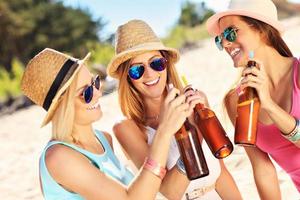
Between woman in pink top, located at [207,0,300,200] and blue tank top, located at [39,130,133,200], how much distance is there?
29.3 inches

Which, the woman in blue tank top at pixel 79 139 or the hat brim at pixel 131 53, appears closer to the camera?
the woman in blue tank top at pixel 79 139

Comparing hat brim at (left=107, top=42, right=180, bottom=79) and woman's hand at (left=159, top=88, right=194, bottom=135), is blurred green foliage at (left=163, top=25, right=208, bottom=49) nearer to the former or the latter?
hat brim at (left=107, top=42, right=180, bottom=79)

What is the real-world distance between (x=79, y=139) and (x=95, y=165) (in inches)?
6.4

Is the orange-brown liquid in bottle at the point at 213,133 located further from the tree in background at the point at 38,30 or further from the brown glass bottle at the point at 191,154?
the tree in background at the point at 38,30

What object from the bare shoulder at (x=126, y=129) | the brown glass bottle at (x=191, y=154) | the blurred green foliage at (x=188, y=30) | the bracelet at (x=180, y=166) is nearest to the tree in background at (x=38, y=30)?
the blurred green foliage at (x=188, y=30)

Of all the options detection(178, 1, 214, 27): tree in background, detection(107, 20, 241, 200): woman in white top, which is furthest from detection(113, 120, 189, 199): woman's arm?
detection(178, 1, 214, 27): tree in background

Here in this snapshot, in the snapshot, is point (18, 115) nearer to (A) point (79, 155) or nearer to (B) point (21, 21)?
(A) point (79, 155)

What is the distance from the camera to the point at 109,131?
912 centimetres

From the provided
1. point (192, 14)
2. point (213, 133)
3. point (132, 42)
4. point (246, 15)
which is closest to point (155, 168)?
point (213, 133)

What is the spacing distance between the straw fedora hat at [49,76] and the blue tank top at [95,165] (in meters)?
0.23

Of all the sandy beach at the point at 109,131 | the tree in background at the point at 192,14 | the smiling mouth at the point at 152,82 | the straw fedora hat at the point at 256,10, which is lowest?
the tree in background at the point at 192,14

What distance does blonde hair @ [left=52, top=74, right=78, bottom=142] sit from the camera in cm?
268

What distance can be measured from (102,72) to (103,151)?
1386cm

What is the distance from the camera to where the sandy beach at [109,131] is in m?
5.31
